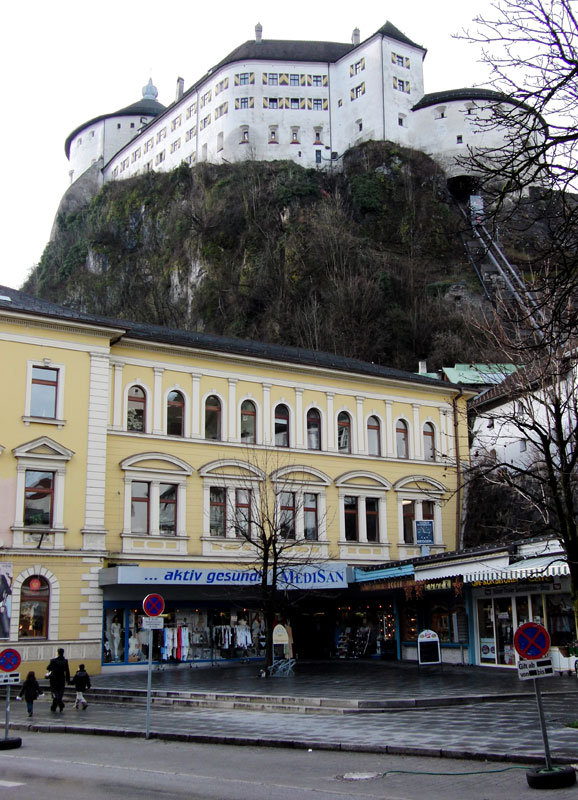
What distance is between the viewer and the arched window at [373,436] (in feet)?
128

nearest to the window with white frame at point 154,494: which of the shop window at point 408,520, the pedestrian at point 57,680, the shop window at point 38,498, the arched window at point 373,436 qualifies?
the shop window at point 38,498

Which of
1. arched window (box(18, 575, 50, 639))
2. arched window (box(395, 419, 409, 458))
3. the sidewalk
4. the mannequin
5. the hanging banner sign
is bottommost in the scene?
the sidewalk

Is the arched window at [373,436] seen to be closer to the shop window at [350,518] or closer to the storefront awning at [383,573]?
the shop window at [350,518]

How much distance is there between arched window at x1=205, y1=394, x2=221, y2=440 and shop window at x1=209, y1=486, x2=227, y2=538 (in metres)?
2.19

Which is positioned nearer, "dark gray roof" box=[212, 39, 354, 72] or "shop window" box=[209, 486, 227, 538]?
"shop window" box=[209, 486, 227, 538]

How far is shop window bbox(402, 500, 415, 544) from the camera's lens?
3916cm

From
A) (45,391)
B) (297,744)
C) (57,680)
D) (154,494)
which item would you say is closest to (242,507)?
(154,494)

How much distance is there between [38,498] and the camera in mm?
30312

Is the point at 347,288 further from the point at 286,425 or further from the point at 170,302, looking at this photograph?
the point at 286,425

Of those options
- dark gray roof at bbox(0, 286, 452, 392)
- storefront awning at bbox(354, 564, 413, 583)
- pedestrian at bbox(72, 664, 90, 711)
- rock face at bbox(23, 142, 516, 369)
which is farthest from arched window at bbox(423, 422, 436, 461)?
rock face at bbox(23, 142, 516, 369)

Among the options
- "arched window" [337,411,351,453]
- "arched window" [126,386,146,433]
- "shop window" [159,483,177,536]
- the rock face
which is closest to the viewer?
"shop window" [159,483,177,536]

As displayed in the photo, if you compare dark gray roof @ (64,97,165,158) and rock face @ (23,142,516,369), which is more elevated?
dark gray roof @ (64,97,165,158)

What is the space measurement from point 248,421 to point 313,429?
3.12 m

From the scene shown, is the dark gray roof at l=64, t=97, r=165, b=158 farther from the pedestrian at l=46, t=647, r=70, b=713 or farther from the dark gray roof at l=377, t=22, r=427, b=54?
the pedestrian at l=46, t=647, r=70, b=713
